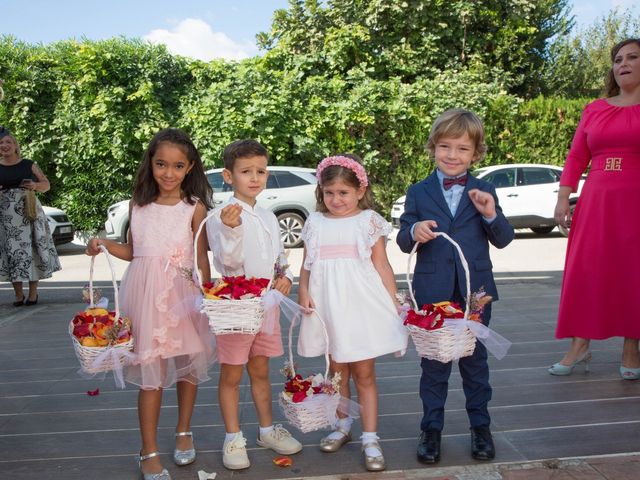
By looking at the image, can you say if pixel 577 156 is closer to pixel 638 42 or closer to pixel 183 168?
pixel 638 42

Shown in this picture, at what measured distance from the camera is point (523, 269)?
9227mm

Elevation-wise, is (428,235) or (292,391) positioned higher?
(428,235)

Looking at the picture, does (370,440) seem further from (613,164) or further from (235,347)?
(613,164)

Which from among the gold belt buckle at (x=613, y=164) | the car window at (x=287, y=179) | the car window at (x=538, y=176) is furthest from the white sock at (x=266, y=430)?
the car window at (x=538, y=176)

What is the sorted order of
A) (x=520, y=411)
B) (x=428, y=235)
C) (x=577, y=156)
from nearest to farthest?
(x=428, y=235), (x=520, y=411), (x=577, y=156)

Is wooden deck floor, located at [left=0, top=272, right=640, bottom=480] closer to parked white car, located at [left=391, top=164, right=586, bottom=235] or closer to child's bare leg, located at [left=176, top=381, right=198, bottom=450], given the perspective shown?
child's bare leg, located at [left=176, top=381, right=198, bottom=450]

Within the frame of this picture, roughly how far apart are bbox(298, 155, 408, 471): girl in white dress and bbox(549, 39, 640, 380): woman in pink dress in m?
1.62

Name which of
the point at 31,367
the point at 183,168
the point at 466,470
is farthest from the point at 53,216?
the point at 466,470

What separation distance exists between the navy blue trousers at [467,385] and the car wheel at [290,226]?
31.5 ft

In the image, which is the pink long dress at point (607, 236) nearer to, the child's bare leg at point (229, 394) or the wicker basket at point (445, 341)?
the wicker basket at point (445, 341)

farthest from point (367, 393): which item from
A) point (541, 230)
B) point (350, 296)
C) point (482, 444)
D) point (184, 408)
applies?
point (541, 230)

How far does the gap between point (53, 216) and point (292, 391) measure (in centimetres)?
1087

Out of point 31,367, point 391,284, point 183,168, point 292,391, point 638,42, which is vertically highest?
point 638,42

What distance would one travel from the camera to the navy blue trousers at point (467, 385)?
3.09 metres
